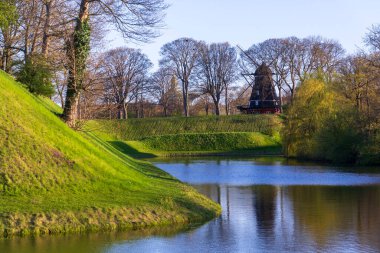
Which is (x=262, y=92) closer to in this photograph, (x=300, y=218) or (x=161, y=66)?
(x=161, y=66)

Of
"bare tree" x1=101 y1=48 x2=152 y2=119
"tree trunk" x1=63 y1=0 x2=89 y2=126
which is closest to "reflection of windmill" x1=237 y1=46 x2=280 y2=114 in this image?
"bare tree" x1=101 y1=48 x2=152 y2=119

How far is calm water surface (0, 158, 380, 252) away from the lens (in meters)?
14.2

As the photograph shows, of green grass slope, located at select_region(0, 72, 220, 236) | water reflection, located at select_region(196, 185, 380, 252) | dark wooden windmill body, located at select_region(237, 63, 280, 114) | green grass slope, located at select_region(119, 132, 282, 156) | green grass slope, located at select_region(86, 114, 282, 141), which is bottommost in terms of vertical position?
water reflection, located at select_region(196, 185, 380, 252)

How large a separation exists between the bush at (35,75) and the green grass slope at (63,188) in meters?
6.05

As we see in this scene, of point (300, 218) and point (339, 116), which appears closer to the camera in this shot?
point (300, 218)

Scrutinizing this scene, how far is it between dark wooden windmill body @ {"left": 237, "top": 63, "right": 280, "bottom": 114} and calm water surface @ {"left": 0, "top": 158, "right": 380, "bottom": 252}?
5703cm

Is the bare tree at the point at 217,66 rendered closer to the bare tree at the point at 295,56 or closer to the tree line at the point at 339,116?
the bare tree at the point at 295,56

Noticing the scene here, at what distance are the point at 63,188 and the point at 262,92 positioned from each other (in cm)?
7414

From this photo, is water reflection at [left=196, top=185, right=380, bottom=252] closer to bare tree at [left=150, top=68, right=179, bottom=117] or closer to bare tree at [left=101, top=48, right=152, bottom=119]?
bare tree at [left=101, top=48, right=152, bottom=119]

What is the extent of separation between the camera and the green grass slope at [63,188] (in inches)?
610

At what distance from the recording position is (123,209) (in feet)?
55.1

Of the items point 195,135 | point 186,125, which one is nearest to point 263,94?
point 186,125

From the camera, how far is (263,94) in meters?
89.7

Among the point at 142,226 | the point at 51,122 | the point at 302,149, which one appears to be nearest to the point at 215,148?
the point at 302,149
